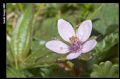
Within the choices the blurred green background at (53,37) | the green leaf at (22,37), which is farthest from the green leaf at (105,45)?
the green leaf at (22,37)

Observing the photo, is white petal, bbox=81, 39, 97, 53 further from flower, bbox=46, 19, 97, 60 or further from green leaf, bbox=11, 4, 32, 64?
green leaf, bbox=11, 4, 32, 64

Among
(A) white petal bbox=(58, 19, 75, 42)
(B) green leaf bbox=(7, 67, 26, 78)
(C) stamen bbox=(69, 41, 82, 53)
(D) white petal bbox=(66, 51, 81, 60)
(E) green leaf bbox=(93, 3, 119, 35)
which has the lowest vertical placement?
(B) green leaf bbox=(7, 67, 26, 78)

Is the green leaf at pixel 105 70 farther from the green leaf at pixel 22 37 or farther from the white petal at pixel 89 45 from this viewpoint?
the green leaf at pixel 22 37

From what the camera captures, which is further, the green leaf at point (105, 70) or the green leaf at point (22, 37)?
the green leaf at point (22, 37)

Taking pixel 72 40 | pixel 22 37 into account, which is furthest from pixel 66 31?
pixel 22 37

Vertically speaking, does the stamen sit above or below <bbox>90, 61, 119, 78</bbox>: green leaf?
above

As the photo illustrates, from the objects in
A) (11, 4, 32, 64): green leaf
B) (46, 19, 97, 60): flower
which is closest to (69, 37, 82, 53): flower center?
(46, 19, 97, 60): flower

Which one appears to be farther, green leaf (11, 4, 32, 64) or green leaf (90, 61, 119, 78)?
green leaf (11, 4, 32, 64)
